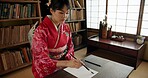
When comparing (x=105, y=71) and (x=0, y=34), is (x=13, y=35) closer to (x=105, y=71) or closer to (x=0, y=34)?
(x=0, y=34)

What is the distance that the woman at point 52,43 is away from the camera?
111cm

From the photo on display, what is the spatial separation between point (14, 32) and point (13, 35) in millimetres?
60

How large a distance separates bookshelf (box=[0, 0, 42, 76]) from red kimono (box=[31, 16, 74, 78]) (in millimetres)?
1271

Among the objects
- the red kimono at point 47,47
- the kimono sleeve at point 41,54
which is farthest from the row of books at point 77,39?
the kimono sleeve at point 41,54

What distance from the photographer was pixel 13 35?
2.30 meters

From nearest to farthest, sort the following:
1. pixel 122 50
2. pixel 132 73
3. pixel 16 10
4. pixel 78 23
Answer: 1. pixel 16 10
2. pixel 132 73
3. pixel 122 50
4. pixel 78 23

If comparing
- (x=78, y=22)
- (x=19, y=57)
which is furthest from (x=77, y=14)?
(x=19, y=57)

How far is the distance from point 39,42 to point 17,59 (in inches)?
60.9

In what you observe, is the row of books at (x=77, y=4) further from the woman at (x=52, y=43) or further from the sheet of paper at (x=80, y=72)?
the sheet of paper at (x=80, y=72)

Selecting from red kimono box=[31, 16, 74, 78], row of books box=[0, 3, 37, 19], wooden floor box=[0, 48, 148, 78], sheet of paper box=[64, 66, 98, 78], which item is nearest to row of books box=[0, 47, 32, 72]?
wooden floor box=[0, 48, 148, 78]

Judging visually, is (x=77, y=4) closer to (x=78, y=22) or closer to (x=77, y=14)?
(x=77, y=14)

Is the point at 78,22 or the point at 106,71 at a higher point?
the point at 78,22

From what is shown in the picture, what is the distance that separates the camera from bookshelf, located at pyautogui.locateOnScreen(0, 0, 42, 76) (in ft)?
7.14

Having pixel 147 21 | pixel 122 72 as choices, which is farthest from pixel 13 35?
pixel 147 21
